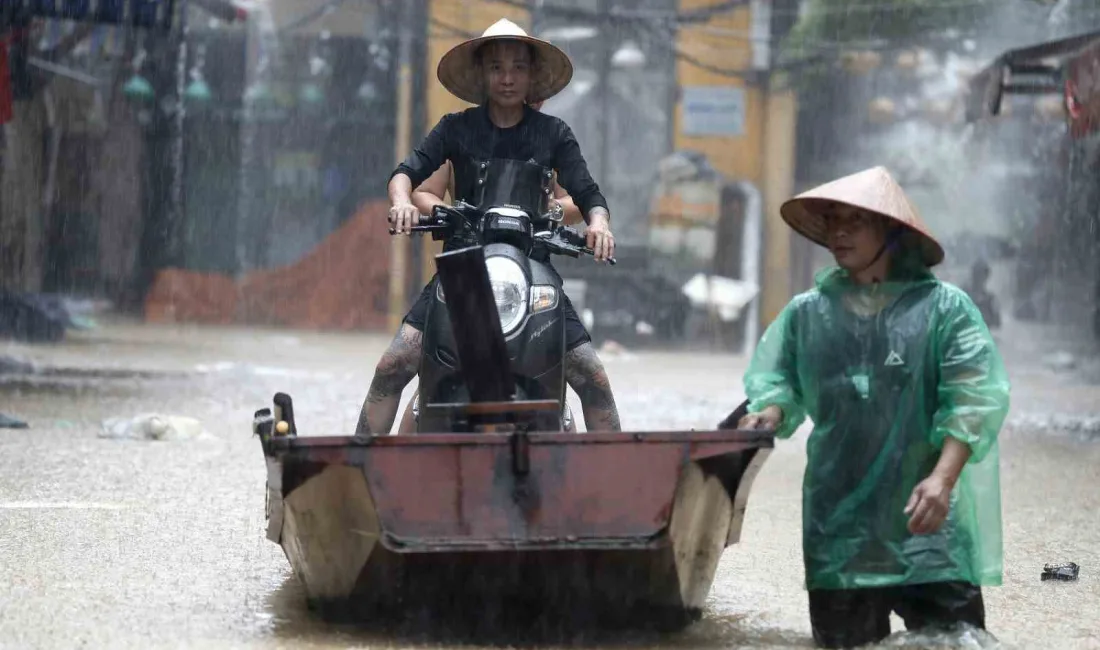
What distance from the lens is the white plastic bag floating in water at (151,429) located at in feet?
31.8

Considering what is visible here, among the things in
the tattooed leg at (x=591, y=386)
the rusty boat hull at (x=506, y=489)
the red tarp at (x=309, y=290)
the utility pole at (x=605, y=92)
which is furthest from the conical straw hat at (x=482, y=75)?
the red tarp at (x=309, y=290)

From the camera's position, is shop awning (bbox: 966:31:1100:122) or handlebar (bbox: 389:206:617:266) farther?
shop awning (bbox: 966:31:1100:122)

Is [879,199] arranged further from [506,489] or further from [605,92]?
[605,92]

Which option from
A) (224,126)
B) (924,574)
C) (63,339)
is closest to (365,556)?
(924,574)

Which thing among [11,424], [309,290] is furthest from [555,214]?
[309,290]

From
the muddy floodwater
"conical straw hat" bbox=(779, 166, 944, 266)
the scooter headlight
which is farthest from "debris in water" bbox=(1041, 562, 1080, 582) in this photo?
the scooter headlight

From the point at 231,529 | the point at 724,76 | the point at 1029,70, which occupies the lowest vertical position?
the point at 231,529

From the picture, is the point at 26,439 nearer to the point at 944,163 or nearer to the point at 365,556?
the point at 365,556

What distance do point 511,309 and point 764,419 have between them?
0.81 m

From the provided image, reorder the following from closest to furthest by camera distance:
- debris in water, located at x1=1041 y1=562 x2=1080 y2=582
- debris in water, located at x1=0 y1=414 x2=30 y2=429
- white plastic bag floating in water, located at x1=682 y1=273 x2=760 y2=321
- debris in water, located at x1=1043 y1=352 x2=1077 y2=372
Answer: debris in water, located at x1=1041 y1=562 x2=1080 y2=582, debris in water, located at x1=0 y1=414 x2=30 y2=429, debris in water, located at x1=1043 y1=352 x2=1077 y2=372, white plastic bag floating in water, located at x1=682 y1=273 x2=760 y2=321

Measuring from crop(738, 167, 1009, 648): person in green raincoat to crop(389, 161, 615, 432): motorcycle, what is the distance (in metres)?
0.64

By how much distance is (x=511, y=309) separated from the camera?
4.60m

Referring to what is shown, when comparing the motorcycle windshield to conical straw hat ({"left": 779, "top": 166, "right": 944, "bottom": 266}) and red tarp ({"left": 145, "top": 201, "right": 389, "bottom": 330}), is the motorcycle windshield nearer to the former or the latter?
conical straw hat ({"left": 779, "top": 166, "right": 944, "bottom": 266})

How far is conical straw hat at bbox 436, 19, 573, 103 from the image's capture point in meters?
5.30
